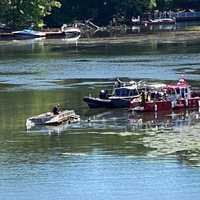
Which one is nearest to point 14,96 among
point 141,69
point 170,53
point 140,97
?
point 140,97

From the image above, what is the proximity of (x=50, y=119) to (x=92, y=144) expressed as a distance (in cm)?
746

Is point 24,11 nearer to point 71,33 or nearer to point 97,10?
point 71,33

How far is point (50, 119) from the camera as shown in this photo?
54.1m

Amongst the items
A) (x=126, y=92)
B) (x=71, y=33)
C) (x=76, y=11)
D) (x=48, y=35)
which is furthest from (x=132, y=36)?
(x=126, y=92)

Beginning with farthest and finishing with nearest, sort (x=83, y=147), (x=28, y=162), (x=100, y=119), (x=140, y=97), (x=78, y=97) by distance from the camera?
(x=78, y=97)
(x=140, y=97)
(x=100, y=119)
(x=83, y=147)
(x=28, y=162)

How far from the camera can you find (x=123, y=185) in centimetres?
3806

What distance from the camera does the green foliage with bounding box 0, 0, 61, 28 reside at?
137 meters

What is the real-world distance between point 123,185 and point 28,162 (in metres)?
6.63

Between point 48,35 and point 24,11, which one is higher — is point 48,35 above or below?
below

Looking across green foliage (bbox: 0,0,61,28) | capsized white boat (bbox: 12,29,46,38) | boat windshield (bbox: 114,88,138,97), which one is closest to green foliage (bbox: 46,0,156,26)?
green foliage (bbox: 0,0,61,28)

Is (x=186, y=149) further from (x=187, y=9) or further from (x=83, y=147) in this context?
(x=187, y=9)

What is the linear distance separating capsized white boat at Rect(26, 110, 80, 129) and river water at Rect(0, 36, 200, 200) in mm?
586

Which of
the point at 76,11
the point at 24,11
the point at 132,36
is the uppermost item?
the point at 24,11

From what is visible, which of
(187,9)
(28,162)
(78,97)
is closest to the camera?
(28,162)
